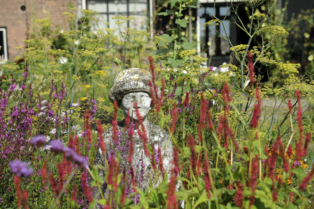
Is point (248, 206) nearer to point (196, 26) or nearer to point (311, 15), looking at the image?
point (311, 15)

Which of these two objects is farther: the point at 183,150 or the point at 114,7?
the point at 114,7

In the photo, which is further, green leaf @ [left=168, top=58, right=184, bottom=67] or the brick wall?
the brick wall

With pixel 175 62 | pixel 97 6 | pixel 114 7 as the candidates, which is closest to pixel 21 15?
pixel 97 6

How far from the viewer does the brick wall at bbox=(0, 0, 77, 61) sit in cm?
912

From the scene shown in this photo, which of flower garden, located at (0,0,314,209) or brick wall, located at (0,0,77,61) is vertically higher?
brick wall, located at (0,0,77,61)

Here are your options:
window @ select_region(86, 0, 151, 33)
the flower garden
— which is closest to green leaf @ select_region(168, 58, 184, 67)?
the flower garden

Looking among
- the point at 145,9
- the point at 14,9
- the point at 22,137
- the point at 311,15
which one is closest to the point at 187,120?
the point at 22,137

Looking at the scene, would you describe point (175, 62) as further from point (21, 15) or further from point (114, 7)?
point (21, 15)

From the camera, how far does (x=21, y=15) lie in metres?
9.18

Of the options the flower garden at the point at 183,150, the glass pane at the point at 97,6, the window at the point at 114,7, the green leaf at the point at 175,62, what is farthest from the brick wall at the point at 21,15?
the green leaf at the point at 175,62

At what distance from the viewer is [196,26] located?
916 centimetres

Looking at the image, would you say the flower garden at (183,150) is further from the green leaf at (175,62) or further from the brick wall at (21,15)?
the brick wall at (21,15)

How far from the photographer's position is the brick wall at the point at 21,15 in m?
9.12

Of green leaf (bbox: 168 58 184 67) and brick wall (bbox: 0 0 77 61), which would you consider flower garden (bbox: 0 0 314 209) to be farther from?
brick wall (bbox: 0 0 77 61)
